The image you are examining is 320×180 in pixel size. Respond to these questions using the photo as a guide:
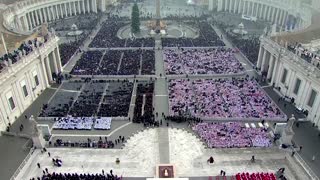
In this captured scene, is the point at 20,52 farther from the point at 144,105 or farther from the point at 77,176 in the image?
the point at 77,176

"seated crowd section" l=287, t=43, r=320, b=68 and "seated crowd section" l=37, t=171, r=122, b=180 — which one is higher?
"seated crowd section" l=287, t=43, r=320, b=68

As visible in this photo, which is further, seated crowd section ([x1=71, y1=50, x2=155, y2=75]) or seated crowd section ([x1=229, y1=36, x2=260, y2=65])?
seated crowd section ([x1=229, y1=36, x2=260, y2=65])

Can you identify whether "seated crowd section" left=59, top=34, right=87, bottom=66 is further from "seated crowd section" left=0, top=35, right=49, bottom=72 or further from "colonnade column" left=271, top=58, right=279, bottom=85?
"colonnade column" left=271, top=58, right=279, bottom=85

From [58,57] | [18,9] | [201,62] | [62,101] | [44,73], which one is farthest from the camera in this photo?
[18,9]

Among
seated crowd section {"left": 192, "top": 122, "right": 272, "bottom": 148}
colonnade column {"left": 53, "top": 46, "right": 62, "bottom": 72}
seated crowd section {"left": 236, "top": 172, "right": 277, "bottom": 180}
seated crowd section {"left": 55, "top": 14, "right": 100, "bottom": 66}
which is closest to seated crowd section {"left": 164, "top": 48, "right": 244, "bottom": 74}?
seated crowd section {"left": 192, "top": 122, "right": 272, "bottom": 148}

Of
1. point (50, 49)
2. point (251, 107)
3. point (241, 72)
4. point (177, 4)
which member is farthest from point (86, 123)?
point (177, 4)

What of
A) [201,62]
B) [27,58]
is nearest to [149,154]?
[27,58]
